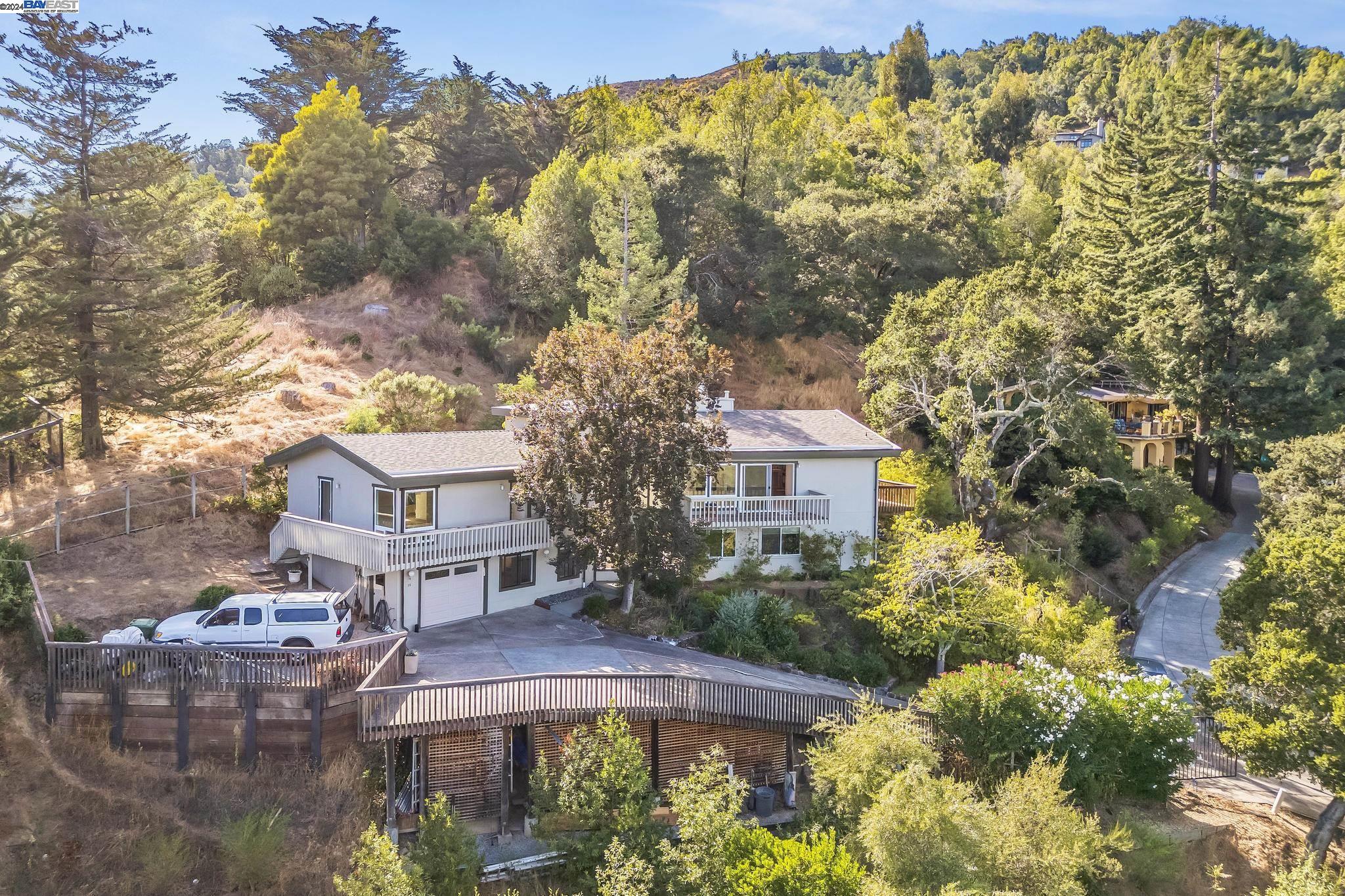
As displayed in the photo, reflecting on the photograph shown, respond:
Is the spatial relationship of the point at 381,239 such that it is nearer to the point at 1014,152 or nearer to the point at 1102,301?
the point at 1102,301

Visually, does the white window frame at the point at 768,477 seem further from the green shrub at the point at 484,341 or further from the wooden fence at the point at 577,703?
the green shrub at the point at 484,341

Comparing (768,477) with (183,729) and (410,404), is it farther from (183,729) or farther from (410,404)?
(183,729)

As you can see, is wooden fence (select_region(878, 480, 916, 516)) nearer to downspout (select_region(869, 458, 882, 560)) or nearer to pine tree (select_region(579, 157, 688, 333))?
downspout (select_region(869, 458, 882, 560))

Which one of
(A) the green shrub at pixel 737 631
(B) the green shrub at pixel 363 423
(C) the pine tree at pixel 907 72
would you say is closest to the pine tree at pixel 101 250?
(B) the green shrub at pixel 363 423

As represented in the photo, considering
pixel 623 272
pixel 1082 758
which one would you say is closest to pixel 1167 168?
pixel 623 272

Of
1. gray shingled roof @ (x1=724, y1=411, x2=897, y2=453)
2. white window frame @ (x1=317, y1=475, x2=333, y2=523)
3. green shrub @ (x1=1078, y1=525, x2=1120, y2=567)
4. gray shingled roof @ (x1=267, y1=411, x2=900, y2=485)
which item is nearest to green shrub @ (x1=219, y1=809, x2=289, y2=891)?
gray shingled roof @ (x1=267, y1=411, x2=900, y2=485)
